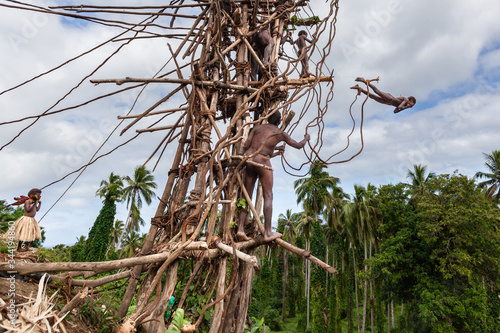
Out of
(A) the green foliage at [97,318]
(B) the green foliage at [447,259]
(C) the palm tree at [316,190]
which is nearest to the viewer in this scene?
(A) the green foliage at [97,318]

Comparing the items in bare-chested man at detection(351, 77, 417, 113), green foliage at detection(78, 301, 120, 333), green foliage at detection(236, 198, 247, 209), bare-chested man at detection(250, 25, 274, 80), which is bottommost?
green foliage at detection(78, 301, 120, 333)

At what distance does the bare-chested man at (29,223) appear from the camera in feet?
13.0

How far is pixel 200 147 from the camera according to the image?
3.59 m

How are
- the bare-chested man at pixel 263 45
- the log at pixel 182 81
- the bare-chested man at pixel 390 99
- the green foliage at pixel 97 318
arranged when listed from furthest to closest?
the bare-chested man at pixel 263 45
the bare-chested man at pixel 390 99
the log at pixel 182 81
the green foliage at pixel 97 318

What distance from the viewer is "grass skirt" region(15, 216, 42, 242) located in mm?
3951

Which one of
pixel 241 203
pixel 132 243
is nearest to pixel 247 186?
pixel 241 203

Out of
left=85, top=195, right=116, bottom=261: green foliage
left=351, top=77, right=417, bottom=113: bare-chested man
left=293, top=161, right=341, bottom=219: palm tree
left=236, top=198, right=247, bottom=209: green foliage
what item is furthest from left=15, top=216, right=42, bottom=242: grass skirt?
left=293, top=161, right=341, bottom=219: palm tree

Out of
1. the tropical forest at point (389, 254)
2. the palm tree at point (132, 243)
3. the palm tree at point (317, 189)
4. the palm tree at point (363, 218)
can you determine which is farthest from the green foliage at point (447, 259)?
the palm tree at point (132, 243)

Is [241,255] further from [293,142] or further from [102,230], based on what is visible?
[102,230]

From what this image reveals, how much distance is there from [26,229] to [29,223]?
90 mm

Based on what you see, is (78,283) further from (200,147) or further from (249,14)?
(249,14)

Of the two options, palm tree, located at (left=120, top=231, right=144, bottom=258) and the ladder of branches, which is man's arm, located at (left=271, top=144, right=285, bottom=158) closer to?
the ladder of branches

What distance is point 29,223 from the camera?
13.4ft

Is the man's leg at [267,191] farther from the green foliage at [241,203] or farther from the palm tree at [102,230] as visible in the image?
the palm tree at [102,230]
